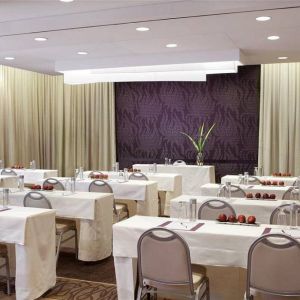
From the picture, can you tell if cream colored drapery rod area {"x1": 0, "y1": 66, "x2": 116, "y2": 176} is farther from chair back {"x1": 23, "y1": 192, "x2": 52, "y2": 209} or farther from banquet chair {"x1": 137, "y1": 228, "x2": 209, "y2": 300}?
banquet chair {"x1": 137, "y1": 228, "x2": 209, "y2": 300}

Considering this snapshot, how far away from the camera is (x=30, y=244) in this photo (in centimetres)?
383

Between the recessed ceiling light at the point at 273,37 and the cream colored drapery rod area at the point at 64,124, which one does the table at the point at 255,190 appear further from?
the cream colored drapery rod area at the point at 64,124

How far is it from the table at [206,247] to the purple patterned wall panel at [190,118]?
6773 mm

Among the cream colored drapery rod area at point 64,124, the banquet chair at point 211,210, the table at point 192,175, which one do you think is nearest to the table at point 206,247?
the banquet chair at point 211,210

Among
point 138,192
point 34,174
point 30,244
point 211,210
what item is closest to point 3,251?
point 30,244

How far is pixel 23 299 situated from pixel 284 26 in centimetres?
420

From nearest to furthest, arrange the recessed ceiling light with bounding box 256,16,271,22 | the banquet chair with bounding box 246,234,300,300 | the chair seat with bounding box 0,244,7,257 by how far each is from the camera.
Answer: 1. the banquet chair with bounding box 246,234,300,300
2. the chair seat with bounding box 0,244,7,257
3. the recessed ceiling light with bounding box 256,16,271,22

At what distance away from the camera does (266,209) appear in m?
4.76

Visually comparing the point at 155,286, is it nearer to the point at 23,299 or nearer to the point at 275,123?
the point at 23,299

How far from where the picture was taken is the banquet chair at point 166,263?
301 cm

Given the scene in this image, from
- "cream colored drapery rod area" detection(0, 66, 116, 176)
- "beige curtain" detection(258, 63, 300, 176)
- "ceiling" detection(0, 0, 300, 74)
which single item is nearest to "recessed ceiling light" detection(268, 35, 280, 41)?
"ceiling" detection(0, 0, 300, 74)

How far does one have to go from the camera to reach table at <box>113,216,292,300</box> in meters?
3.19

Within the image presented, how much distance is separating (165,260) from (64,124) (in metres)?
9.04

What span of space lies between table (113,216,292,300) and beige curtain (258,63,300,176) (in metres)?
6.42
